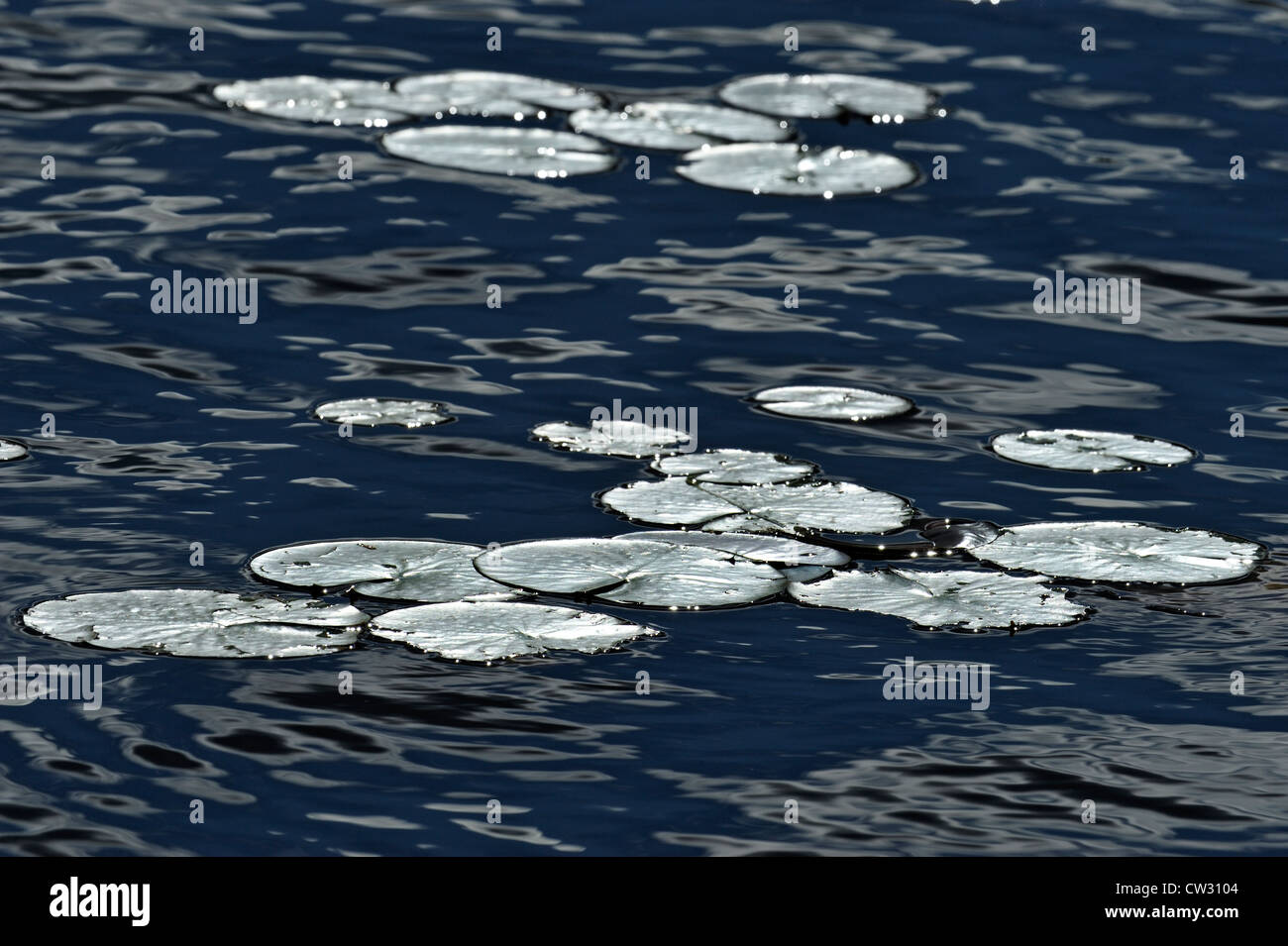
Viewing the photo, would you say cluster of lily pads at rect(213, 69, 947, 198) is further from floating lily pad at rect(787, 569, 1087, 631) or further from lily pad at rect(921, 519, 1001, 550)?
floating lily pad at rect(787, 569, 1087, 631)

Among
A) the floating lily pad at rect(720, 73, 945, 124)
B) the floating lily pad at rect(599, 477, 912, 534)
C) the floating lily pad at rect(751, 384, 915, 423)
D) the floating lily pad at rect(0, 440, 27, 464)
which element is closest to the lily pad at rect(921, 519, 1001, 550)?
the floating lily pad at rect(599, 477, 912, 534)

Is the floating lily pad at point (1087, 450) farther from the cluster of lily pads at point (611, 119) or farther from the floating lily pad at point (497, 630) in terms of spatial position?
the cluster of lily pads at point (611, 119)

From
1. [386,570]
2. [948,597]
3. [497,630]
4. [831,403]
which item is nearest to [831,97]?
[831,403]

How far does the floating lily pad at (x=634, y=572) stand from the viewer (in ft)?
23.2

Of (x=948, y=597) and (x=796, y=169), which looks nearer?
(x=948, y=597)

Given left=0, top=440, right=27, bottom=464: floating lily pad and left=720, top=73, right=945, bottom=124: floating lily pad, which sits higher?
left=720, top=73, right=945, bottom=124: floating lily pad

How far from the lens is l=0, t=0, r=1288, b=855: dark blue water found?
5.90 meters

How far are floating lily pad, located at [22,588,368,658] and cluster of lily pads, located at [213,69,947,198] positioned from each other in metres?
6.42

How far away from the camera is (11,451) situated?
8508 mm

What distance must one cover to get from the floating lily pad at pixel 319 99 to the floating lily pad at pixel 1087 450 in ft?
21.4

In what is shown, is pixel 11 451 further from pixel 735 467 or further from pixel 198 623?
pixel 735 467

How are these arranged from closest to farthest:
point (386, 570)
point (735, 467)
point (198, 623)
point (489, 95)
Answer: point (198, 623)
point (386, 570)
point (735, 467)
point (489, 95)

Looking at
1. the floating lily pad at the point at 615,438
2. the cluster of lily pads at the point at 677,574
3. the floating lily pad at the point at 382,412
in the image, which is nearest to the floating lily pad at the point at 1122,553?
the cluster of lily pads at the point at 677,574

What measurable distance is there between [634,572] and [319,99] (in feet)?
25.8
